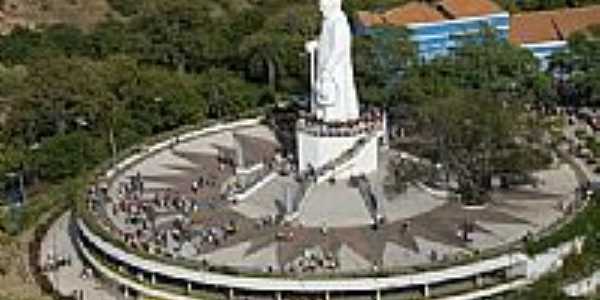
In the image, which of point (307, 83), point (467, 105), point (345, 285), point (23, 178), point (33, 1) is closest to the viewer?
point (345, 285)

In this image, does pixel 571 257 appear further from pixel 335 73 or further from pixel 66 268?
pixel 66 268

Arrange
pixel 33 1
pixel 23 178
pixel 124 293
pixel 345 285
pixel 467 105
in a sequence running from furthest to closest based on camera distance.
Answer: pixel 33 1, pixel 23 178, pixel 467 105, pixel 124 293, pixel 345 285

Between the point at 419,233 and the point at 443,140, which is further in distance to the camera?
the point at 443,140

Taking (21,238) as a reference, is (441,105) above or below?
above

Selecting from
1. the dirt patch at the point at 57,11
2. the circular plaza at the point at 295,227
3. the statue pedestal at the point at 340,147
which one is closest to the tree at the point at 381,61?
the circular plaza at the point at 295,227

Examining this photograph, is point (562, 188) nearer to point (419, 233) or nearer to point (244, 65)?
point (419, 233)

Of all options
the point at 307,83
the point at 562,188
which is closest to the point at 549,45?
the point at 307,83

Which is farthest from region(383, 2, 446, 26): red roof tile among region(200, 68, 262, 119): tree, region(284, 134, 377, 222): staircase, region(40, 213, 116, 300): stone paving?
region(40, 213, 116, 300): stone paving

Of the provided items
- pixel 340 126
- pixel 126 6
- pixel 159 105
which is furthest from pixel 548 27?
pixel 126 6
